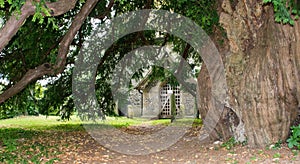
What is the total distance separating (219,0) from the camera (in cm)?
688

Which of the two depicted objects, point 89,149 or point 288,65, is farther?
point 89,149

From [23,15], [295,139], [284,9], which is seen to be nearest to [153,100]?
[295,139]

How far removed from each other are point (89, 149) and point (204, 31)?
Result: 351cm

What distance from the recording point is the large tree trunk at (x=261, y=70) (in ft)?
20.0

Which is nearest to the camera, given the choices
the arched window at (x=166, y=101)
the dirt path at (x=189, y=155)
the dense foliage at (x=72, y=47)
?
the dirt path at (x=189, y=155)

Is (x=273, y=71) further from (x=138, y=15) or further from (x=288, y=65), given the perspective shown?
(x=138, y=15)

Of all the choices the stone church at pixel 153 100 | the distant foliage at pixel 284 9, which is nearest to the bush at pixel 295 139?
the distant foliage at pixel 284 9

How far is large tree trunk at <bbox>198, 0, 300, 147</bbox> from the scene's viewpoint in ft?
20.0

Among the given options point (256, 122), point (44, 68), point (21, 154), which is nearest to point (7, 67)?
point (44, 68)

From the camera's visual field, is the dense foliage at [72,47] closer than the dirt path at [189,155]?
No

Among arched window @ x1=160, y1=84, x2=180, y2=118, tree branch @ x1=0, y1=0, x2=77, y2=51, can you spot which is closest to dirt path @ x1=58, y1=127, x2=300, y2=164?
tree branch @ x1=0, y1=0, x2=77, y2=51

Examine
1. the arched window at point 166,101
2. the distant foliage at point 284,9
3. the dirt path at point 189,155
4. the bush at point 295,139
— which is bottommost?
the dirt path at point 189,155

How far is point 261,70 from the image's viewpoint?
6203mm

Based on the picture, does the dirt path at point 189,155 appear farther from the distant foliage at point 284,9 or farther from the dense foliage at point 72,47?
the dense foliage at point 72,47
